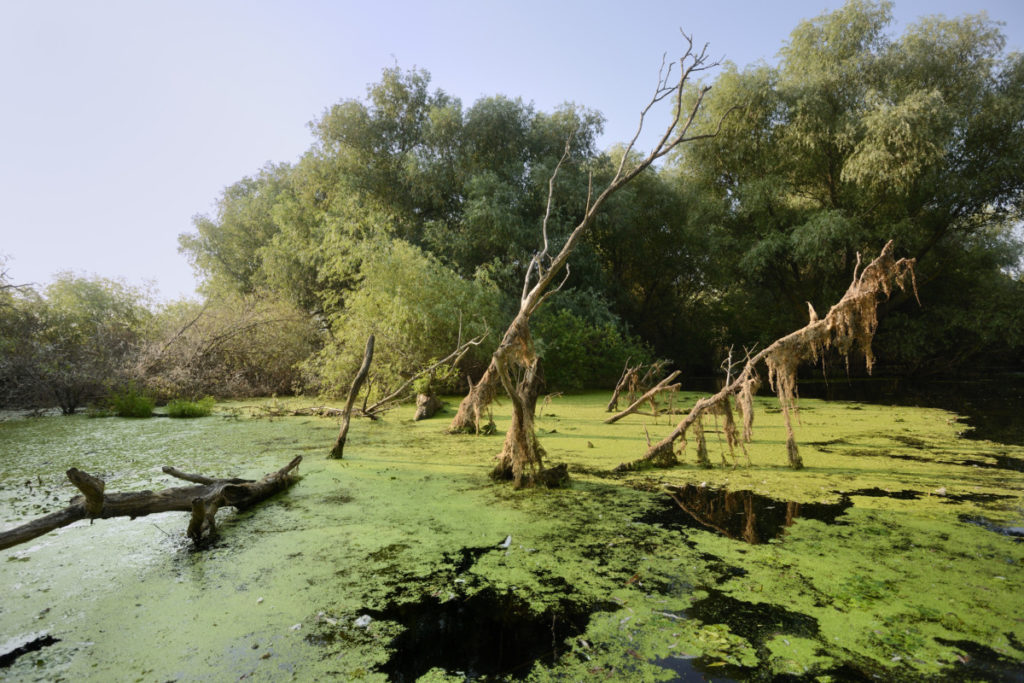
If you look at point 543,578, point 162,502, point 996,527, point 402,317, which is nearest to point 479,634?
point 543,578

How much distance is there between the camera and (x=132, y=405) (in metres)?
8.91

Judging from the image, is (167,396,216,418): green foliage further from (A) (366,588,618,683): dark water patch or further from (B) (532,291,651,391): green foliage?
(A) (366,588,618,683): dark water patch

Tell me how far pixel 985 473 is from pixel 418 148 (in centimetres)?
1386

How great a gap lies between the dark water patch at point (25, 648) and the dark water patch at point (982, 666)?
326 cm

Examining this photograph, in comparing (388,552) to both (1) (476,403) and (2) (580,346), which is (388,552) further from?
(2) (580,346)

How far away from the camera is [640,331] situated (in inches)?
740

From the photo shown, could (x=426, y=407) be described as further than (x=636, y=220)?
No

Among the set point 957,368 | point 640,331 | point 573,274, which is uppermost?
point 573,274

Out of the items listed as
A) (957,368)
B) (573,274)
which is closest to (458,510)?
(573,274)

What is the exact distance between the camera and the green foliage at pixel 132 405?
891 centimetres

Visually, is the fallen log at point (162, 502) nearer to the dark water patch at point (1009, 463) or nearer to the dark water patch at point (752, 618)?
the dark water patch at point (752, 618)

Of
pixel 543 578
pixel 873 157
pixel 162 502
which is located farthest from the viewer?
pixel 873 157

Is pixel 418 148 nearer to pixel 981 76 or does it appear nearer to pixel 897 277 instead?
pixel 897 277

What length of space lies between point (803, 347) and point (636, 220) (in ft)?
41.7
